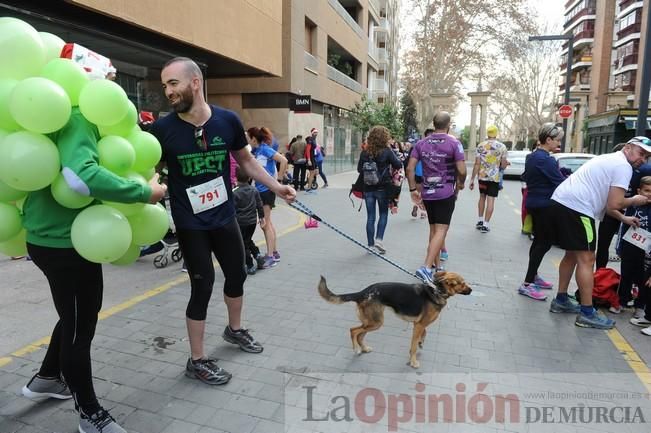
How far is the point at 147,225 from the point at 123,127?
560 millimetres

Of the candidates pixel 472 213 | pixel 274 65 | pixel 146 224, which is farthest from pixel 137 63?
pixel 146 224

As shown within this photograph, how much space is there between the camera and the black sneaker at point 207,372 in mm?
3186

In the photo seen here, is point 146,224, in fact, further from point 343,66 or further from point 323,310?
point 343,66

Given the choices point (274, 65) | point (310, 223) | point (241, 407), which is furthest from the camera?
point (274, 65)

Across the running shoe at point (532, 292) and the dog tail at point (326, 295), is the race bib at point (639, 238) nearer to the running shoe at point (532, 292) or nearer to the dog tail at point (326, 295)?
the running shoe at point (532, 292)

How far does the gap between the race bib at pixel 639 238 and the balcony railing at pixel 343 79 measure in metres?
20.7

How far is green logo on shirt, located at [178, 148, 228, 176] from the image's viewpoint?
3023 millimetres

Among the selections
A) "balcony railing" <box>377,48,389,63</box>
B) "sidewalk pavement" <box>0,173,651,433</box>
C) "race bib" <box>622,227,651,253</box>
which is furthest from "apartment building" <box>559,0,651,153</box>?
"sidewalk pavement" <box>0,173,651,433</box>

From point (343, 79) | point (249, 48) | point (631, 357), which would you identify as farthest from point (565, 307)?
point (343, 79)

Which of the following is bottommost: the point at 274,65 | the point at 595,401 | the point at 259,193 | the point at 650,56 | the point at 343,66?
the point at 595,401

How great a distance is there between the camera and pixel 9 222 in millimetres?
2453

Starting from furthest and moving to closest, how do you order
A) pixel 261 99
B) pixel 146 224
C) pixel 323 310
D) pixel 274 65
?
pixel 261 99 < pixel 274 65 < pixel 323 310 < pixel 146 224

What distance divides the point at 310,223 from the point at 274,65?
32.2ft

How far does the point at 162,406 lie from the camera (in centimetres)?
294
